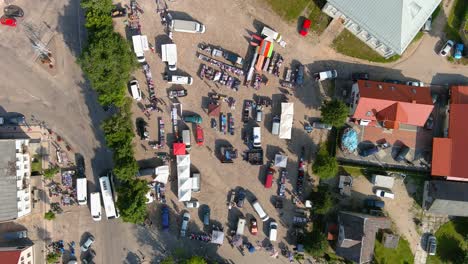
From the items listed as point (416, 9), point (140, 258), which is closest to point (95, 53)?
point (140, 258)

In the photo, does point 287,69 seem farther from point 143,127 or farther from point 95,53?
point 95,53

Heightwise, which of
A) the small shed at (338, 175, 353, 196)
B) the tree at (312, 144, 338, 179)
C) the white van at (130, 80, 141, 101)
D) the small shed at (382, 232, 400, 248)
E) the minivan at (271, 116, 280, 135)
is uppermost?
the white van at (130, 80, 141, 101)

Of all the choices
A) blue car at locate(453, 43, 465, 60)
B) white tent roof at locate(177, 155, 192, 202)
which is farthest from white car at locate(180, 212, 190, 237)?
blue car at locate(453, 43, 465, 60)

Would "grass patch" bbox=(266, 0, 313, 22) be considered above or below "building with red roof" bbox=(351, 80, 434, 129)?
above

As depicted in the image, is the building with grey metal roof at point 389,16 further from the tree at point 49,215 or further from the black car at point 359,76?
the tree at point 49,215

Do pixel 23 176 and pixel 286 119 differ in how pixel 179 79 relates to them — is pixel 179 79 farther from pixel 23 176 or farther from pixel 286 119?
pixel 23 176

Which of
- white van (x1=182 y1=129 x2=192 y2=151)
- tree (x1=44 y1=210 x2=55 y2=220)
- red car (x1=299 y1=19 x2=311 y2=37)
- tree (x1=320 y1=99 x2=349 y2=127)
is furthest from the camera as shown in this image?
white van (x1=182 y1=129 x2=192 y2=151)

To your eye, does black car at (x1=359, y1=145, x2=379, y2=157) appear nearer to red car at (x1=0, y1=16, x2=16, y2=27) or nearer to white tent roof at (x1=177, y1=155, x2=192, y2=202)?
white tent roof at (x1=177, y1=155, x2=192, y2=202)
